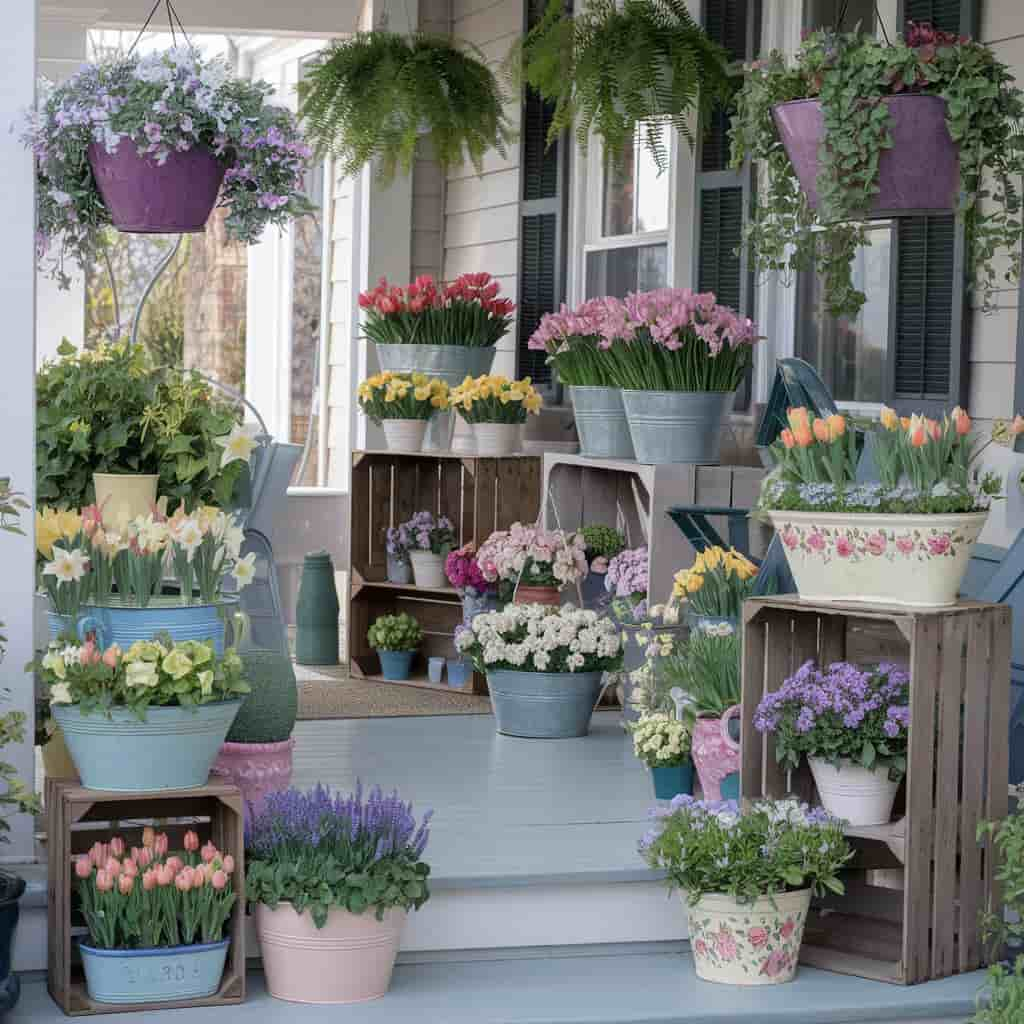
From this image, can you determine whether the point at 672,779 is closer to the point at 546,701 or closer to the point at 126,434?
the point at 546,701

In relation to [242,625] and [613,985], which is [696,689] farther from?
[242,625]

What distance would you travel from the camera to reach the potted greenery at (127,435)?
4250mm

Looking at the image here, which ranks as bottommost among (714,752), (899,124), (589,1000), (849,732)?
(589,1000)

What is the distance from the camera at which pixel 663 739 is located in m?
3.96

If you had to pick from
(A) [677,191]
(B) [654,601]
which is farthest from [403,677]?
(A) [677,191]

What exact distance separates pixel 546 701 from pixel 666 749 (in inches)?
35.0

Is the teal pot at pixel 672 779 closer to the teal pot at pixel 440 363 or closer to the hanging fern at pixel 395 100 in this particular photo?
the teal pot at pixel 440 363

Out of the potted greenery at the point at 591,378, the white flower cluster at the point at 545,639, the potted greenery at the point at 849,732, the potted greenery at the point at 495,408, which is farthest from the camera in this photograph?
the potted greenery at the point at 495,408

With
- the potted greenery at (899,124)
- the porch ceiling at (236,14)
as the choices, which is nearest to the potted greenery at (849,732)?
the potted greenery at (899,124)

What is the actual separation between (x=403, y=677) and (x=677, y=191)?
5.81 feet

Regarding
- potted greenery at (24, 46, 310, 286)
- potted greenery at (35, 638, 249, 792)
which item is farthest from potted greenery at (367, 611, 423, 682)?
potted greenery at (35, 638, 249, 792)

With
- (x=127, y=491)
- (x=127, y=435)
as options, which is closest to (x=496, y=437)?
(x=127, y=435)

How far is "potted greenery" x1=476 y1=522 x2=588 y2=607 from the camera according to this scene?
204 inches

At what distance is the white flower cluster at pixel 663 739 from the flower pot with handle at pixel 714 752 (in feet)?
0.32
